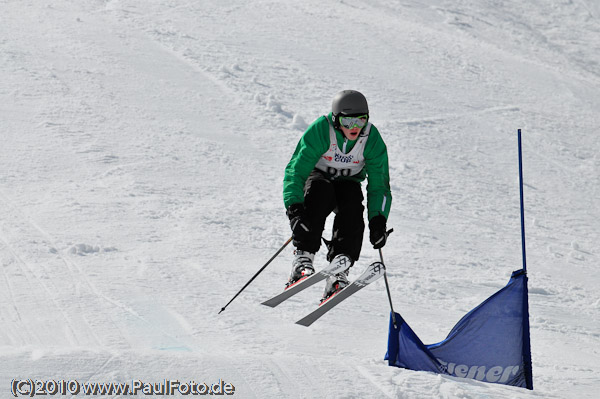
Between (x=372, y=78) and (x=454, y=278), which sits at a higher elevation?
(x=372, y=78)

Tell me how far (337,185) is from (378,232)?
54cm

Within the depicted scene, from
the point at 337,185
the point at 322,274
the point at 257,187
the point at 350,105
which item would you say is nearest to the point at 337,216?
the point at 337,185

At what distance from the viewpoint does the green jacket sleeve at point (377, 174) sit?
5406 mm

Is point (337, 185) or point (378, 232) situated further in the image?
point (337, 185)

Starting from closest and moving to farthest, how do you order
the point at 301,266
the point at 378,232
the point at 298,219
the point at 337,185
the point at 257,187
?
the point at 298,219, the point at 378,232, the point at 301,266, the point at 337,185, the point at 257,187

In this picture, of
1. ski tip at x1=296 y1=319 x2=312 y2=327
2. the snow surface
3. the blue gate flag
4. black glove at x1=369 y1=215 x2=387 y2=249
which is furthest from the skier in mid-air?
the snow surface

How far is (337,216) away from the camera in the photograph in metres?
5.44

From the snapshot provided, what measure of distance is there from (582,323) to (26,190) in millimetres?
6502

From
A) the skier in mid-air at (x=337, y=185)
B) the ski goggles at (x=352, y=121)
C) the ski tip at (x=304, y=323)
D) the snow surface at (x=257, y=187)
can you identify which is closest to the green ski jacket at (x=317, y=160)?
the skier in mid-air at (x=337, y=185)

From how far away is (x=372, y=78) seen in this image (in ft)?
50.8

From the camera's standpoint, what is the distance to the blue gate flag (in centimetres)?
509

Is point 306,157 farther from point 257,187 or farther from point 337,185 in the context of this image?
point 257,187

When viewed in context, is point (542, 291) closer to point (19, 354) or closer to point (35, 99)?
point (19, 354)

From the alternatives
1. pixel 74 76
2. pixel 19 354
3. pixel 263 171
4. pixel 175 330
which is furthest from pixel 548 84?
pixel 19 354
